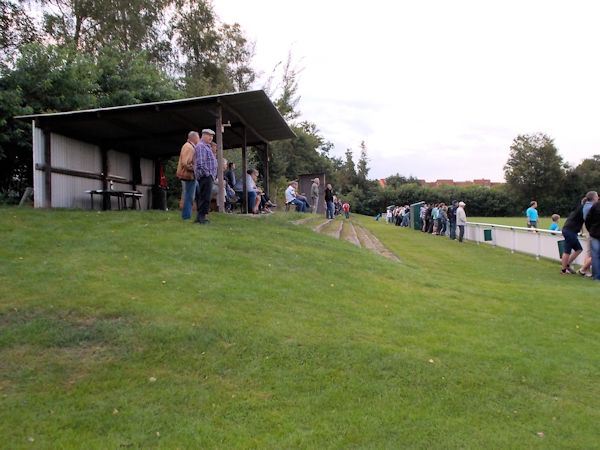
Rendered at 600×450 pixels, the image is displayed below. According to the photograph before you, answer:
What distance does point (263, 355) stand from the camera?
4.88 meters

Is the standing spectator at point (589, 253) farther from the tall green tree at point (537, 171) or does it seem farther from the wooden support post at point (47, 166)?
the tall green tree at point (537, 171)

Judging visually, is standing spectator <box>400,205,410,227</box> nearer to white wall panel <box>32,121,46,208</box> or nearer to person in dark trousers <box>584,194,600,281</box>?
person in dark trousers <box>584,194,600,281</box>

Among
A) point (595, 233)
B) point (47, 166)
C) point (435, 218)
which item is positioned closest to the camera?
point (595, 233)

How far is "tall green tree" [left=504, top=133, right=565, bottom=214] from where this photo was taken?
7050cm

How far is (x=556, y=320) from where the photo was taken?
7324mm

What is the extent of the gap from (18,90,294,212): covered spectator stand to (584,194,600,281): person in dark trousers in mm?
7975

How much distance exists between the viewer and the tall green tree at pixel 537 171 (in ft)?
231

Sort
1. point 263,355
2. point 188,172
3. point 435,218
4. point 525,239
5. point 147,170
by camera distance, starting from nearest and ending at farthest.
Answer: point 263,355
point 188,172
point 147,170
point 525,239
point 435,218

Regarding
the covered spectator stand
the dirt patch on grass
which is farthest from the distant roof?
the dirt patch on grass

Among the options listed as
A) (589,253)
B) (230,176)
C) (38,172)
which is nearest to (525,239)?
(589,253)

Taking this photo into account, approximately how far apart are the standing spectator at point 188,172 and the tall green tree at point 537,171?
6827 centimetres

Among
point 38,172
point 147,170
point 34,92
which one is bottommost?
point 38,172

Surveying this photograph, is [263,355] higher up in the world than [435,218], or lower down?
lower down

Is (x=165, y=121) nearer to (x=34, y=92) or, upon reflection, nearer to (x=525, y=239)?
(x=34, y=92)
